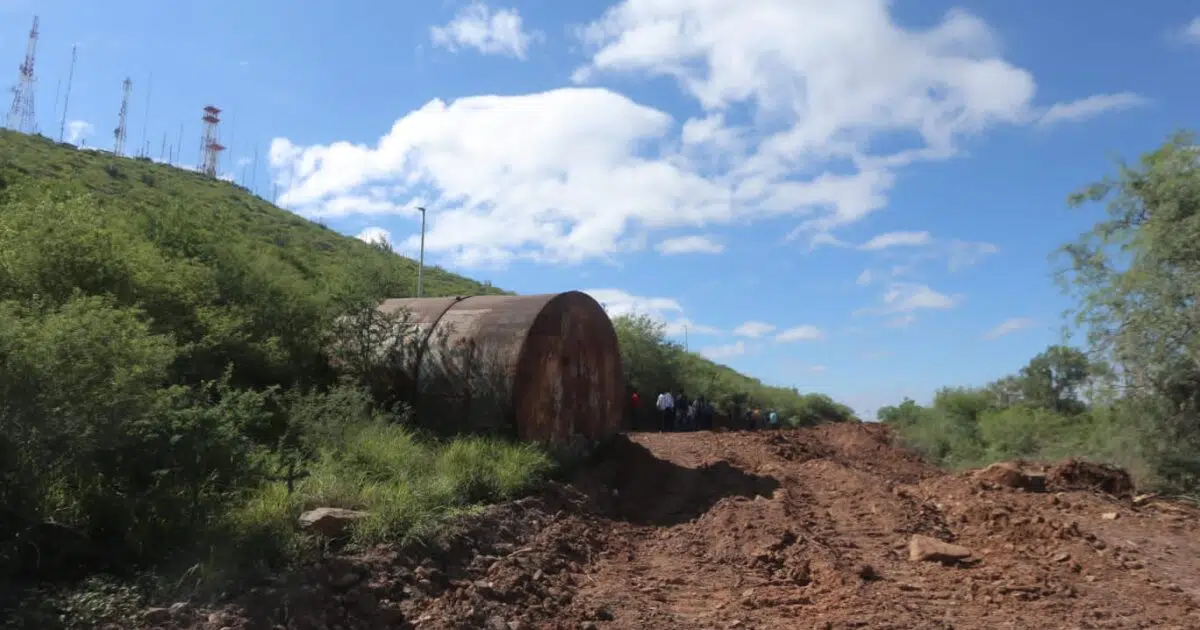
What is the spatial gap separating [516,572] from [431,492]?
1.33 m

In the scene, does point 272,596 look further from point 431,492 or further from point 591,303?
point 591,303

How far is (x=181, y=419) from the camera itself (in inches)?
232

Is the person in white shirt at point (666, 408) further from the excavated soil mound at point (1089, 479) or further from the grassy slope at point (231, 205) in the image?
the excavated soil mound at point (1089, 479)

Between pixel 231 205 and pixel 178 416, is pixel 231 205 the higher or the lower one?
the higher one

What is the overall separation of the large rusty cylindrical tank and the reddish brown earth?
1233mm

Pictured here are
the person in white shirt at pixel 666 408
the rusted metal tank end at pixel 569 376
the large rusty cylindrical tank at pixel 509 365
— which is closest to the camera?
the large rusty cylindrical tank at pixel 509 365

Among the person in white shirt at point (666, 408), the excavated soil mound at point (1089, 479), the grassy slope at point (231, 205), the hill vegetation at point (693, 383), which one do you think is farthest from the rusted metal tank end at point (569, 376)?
the hill vegetation at point (693, 383)

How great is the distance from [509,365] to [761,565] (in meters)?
4.49

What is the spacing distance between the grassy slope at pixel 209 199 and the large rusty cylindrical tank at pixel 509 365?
350 centimetres

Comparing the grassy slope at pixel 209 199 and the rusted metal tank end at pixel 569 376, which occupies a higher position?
the grassy slope at pixel 209 199

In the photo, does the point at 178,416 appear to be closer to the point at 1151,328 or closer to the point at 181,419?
the point at 181,419

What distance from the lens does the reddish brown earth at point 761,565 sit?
570 centimetres

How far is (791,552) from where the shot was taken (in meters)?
7.97

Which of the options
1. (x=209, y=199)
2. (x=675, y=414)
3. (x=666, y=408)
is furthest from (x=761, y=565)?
(x=209, y=199)
